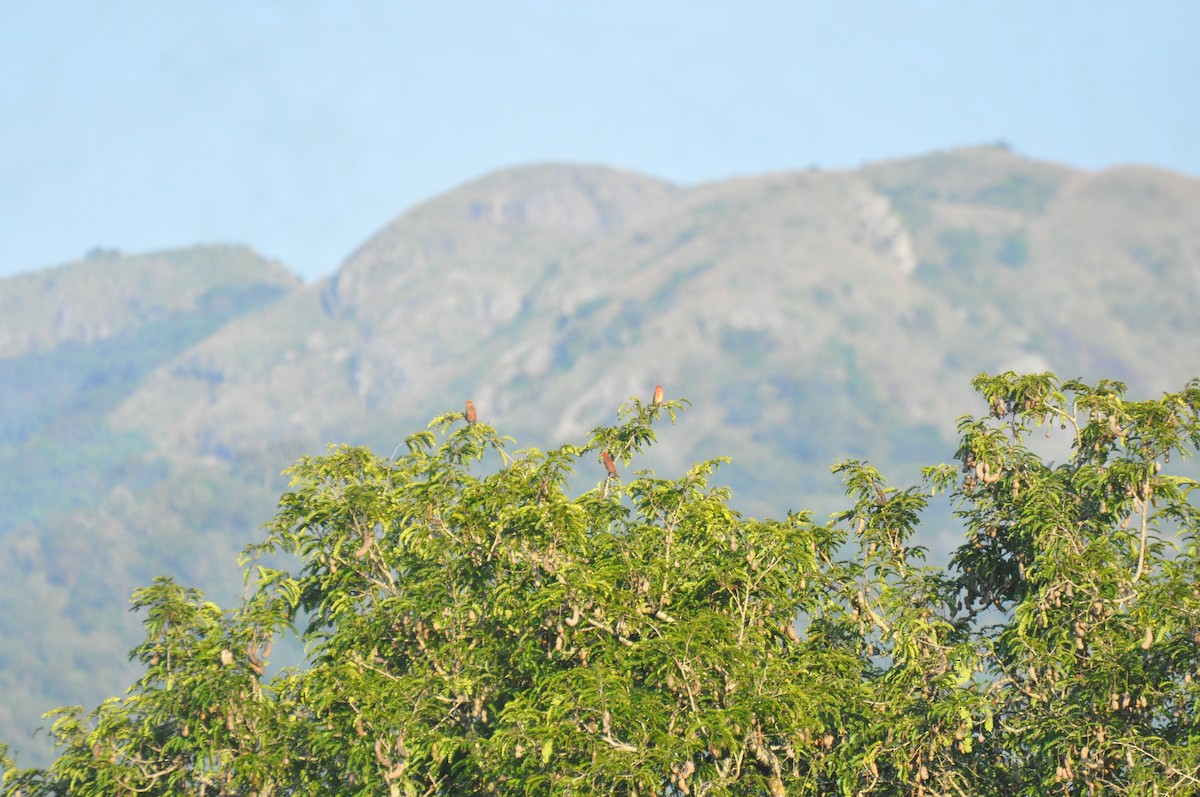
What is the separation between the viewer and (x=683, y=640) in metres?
28.1

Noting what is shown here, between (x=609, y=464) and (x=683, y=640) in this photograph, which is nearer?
(x=683, y=640)

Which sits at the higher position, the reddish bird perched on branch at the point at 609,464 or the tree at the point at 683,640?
the reddish bird perched on branch at the point at 609,464

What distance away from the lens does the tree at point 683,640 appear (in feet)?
91.6

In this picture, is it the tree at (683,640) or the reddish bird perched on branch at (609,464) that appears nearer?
the tree at (683,640)

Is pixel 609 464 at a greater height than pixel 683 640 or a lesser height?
greater

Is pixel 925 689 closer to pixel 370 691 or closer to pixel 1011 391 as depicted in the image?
pixel 1011 391

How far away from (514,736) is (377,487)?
30.8 ft

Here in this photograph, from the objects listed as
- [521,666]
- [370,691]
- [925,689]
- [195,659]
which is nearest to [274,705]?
[195,659]

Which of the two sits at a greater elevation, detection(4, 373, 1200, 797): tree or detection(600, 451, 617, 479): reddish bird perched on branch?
detection(600, 451, 617, 479): reddish bird perched on branch

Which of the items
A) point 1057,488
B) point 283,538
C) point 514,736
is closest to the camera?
point 514,736

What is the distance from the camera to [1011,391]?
32.4 m

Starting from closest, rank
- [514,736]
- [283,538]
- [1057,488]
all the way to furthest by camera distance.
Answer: [514,736], [1057,488], [283,538]

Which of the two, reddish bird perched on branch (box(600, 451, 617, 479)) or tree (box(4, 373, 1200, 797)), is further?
reddish bird perched on branch (box(600, 451, 617, 479))

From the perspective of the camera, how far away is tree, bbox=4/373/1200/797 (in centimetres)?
2791
